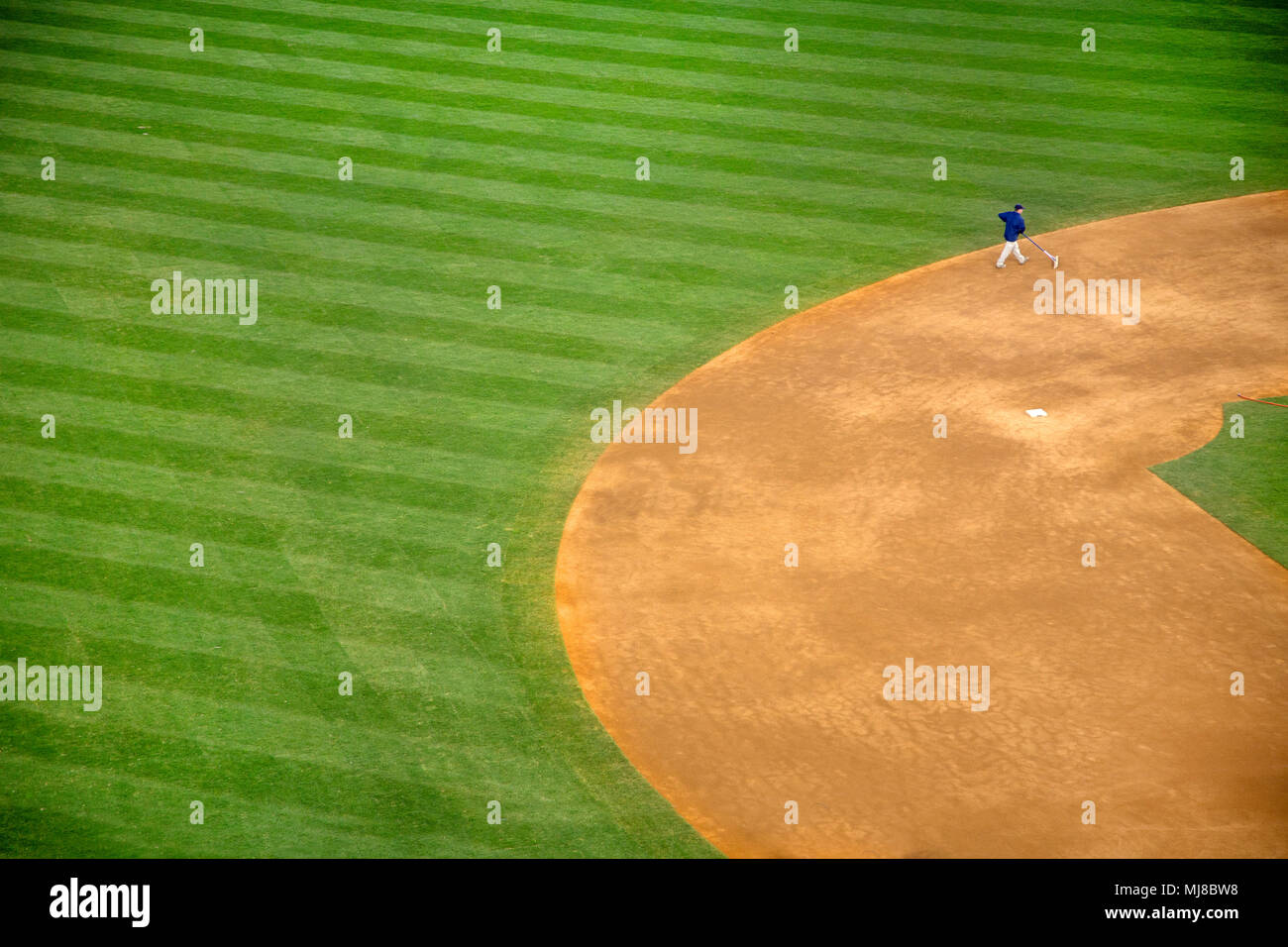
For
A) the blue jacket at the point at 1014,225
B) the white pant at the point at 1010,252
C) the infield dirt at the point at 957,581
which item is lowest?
the infield dirt at the point at 957,581

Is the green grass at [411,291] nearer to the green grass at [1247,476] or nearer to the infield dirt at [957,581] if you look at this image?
the infield dirt at [957,581]

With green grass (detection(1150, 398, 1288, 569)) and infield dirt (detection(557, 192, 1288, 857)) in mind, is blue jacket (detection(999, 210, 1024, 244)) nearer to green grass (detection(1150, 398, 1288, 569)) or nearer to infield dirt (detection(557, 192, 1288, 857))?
infield dirt (detection(557, 192, 1288, 857))

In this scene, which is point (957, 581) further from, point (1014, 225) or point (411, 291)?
point (411, 291)

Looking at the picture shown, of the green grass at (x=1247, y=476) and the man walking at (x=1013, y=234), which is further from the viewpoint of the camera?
the man walking at (x=1013, y=234)

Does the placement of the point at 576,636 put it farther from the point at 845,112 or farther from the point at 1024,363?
the point at 845,112

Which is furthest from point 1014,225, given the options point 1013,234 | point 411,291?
point 411,291

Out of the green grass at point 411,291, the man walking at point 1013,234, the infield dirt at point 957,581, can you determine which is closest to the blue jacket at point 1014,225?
the man walking at point 1013,234

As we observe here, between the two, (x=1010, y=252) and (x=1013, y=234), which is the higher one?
(x=1013, y=234)
